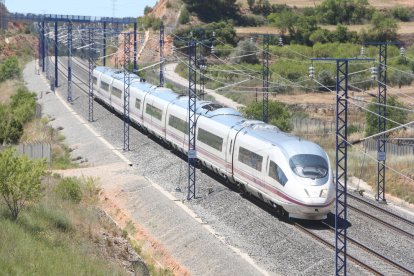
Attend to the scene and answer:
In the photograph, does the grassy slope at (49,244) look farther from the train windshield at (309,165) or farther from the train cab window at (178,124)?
the train cab window at (178,124)

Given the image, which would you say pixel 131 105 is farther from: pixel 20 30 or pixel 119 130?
pixel 20 30

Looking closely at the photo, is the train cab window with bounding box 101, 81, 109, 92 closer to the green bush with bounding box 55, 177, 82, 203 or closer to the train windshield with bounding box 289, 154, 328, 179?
the green bush with bounding box 55, 177, 82, 203

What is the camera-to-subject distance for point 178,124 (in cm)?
4031

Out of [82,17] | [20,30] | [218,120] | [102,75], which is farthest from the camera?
[20,30]

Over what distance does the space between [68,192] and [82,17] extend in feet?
164

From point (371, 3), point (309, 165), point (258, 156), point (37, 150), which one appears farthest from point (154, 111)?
point (371, 3)

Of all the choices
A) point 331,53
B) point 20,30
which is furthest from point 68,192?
point 20,30

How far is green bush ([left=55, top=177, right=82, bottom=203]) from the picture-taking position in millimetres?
33125

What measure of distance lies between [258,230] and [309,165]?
2792mm

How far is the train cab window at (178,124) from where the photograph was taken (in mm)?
38953

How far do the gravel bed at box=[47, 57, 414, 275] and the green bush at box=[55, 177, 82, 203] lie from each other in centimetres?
376

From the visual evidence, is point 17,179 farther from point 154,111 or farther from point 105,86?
point 105,86

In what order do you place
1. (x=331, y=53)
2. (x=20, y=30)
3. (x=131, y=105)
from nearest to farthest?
(x=131, y=105) < (x=331, y=53) < (x=20, y=30)

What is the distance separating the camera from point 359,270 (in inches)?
883
